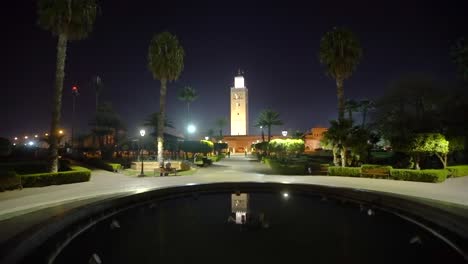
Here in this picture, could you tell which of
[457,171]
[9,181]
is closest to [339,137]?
[457,171]

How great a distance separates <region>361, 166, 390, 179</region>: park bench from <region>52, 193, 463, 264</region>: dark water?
34.2 ft

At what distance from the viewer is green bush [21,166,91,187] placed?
16.9 meters

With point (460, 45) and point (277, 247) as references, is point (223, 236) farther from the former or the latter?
point (460, 45)

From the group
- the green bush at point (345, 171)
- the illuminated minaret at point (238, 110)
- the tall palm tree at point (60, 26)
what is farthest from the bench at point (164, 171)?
the illuminated minaret at point (238, 110)

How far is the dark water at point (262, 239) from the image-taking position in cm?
720

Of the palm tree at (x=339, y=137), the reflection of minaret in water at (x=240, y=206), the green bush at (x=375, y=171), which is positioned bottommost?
the reflection of minaret in water at (x=240, y=206)

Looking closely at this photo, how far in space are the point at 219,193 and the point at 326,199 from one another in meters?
5.65

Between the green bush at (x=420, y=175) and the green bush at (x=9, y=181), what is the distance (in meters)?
22.9

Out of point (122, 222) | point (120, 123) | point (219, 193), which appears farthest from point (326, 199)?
point (120, 123)

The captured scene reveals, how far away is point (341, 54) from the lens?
28953 millimetres

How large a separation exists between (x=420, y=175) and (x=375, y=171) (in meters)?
2.98

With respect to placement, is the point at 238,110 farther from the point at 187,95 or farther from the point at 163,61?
the point at 163,61

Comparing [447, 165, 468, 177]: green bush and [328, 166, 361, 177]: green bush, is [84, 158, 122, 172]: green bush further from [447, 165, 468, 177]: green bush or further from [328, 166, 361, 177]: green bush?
[447, 165, 468, 177]: green bush

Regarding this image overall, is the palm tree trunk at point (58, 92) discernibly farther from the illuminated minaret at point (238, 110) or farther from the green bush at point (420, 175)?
the illuminated minaret at point (238, 110)
